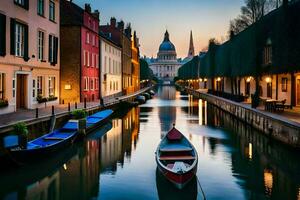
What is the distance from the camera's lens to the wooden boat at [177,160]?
15.4 m

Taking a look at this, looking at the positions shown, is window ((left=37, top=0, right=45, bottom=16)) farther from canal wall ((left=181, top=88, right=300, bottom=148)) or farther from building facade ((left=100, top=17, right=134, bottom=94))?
building facade ((left=100, top=17, right=134, bottom=94))

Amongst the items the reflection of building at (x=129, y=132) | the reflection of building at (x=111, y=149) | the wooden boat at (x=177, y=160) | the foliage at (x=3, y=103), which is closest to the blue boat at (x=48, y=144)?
the reflection of building at (x=111, y=149)

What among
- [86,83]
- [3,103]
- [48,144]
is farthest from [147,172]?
[86,83]

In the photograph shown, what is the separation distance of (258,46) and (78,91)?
21332mm

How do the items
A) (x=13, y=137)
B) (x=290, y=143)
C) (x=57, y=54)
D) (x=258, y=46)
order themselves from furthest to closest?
1. (x=258, y=46)
2. (x=57, y=54)
3. (x=290, y=143)
4. (x=13, y=137)

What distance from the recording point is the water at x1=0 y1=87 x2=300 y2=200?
1603cm

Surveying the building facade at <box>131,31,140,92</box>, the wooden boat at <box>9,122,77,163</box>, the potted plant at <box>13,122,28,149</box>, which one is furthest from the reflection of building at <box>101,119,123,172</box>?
the building facade at <box>131,31,140,92</box>

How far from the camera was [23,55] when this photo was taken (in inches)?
1221

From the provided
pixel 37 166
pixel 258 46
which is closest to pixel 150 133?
pixel 37 166

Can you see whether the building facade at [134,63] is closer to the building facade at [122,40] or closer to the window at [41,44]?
the building facade at [122,40]

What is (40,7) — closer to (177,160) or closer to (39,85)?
(39,85)

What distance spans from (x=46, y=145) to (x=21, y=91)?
12707 millimetres

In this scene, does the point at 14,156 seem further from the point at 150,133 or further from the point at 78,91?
the point at 78,91

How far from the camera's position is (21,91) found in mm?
32281
